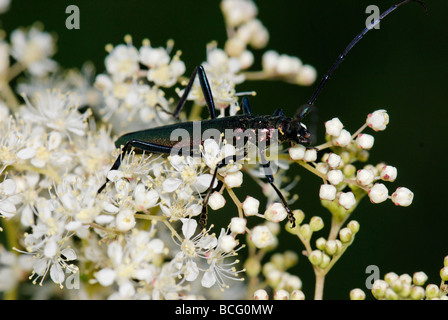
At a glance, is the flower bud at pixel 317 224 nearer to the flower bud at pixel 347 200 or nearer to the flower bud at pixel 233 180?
the flower bud at pixel 347 200

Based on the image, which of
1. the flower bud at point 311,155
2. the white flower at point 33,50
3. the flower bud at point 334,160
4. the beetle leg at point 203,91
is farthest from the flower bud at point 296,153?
the white flower at point 33,50

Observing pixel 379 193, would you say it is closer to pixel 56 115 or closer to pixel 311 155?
pixel 311 155

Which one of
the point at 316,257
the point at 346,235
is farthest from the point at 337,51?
the point at 316,257

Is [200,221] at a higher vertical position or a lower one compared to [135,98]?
lower

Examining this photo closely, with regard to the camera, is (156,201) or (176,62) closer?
(156,201)

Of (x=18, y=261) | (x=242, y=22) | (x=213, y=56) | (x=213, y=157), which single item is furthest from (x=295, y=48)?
(x=18, y=261)
